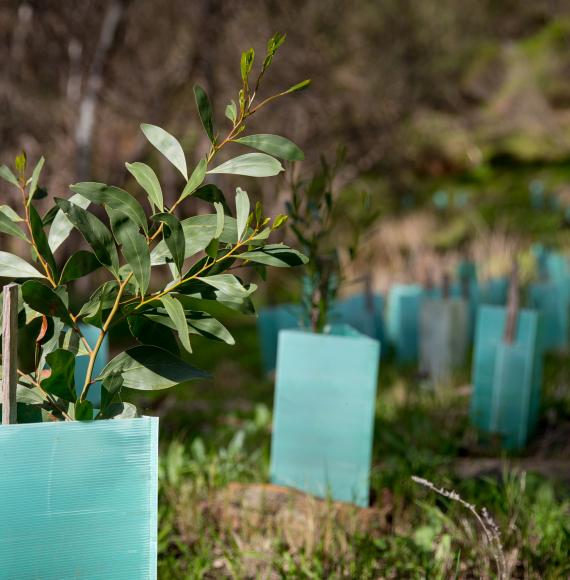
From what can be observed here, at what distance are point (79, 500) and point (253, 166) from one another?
1.97 ft

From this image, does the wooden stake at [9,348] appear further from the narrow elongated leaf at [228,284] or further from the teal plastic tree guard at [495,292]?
the teal plastic tree guard at [495,292]

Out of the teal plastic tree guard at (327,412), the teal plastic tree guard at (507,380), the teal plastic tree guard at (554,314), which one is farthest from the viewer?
the teal plastic tree guard at (554,314)

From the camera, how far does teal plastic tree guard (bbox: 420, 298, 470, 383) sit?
4.25 meters

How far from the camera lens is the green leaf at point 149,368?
1146 mm

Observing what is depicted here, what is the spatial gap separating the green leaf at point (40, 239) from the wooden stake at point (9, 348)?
0.31ft

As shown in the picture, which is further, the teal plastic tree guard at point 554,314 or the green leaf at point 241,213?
the teal plastic tree guard at point 554,314

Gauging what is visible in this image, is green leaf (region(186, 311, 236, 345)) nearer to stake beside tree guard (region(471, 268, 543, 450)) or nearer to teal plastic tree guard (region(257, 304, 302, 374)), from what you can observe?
stake beside tree guard (region(471, 268, 543, 450))

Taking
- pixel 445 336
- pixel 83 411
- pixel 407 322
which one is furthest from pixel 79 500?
pixel 407 322

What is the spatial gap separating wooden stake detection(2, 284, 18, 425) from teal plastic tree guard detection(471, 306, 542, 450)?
237 cm

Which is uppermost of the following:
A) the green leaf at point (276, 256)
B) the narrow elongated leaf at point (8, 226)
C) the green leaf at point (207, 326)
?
the narrow elongated leaf at point (8, 226)

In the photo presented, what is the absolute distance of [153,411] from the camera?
3.60m

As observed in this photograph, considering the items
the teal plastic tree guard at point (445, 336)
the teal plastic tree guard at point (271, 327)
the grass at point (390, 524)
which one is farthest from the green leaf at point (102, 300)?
the teal plastic tree guard at point (271, 327)

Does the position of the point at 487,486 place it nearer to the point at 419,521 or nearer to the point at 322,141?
the point at 419,521

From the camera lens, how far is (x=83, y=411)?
3.69ft
